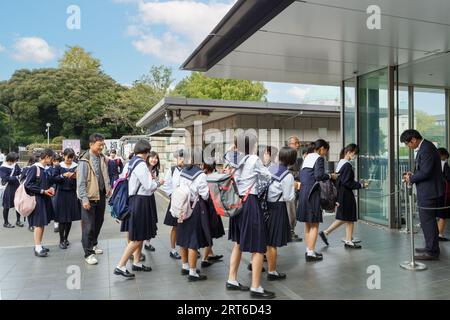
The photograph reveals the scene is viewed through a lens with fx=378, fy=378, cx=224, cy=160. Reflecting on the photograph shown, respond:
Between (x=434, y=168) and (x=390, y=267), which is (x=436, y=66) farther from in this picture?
(x=390, y=267)

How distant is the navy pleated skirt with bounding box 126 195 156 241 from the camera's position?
4.60 metres

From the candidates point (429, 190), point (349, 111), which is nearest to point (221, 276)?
point (429, 190)

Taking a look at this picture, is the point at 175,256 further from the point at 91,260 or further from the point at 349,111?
the point at 349,111

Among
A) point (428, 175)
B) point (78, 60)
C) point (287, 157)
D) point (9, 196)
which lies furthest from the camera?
point (78, 60)

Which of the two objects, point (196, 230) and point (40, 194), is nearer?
point (196, 230)

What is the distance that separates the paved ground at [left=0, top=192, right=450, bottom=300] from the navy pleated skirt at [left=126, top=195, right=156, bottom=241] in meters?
0.55

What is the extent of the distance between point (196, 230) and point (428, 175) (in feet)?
10.5

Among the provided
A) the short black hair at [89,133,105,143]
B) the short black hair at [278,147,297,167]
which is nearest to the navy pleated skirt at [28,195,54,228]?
the short black hair at [89,133,105,143]

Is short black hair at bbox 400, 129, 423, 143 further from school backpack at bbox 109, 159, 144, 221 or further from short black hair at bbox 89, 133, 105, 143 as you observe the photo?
short black hair at bbox 89, 133, 105, 143

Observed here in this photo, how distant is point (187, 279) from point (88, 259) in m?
1.63

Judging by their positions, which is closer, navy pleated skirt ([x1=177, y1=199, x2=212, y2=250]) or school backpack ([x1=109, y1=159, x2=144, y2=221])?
Answer: navy pleated skirt ([x1=177, y1=199, x2=212, y2=250])

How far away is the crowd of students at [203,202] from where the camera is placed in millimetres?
3992

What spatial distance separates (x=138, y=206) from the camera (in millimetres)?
4648

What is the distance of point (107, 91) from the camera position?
42344 millimetres
